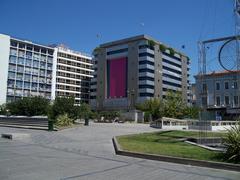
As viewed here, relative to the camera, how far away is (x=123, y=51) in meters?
116

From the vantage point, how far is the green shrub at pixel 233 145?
35.5 feet

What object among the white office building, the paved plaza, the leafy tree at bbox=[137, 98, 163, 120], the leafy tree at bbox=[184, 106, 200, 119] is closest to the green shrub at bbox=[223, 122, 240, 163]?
the paved plaza

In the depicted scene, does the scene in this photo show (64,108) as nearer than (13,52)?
Yes

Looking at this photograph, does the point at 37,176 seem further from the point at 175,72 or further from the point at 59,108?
the point at 175,72

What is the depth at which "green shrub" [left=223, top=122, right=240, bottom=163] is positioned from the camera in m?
10.8

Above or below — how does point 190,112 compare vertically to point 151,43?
below

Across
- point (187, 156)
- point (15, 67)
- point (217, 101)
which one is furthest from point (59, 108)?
point (15, 67)

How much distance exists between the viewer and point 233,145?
36.4 feet

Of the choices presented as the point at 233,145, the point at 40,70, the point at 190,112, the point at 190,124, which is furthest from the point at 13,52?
the point at 233,145

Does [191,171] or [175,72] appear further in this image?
[175,72]

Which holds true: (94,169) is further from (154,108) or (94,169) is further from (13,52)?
(13,52)

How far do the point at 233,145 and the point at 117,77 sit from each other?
344ft

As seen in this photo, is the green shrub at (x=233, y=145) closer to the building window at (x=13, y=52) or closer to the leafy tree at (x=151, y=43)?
the leafy tree at (x=151, y=43)

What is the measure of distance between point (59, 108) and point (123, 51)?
268ft
